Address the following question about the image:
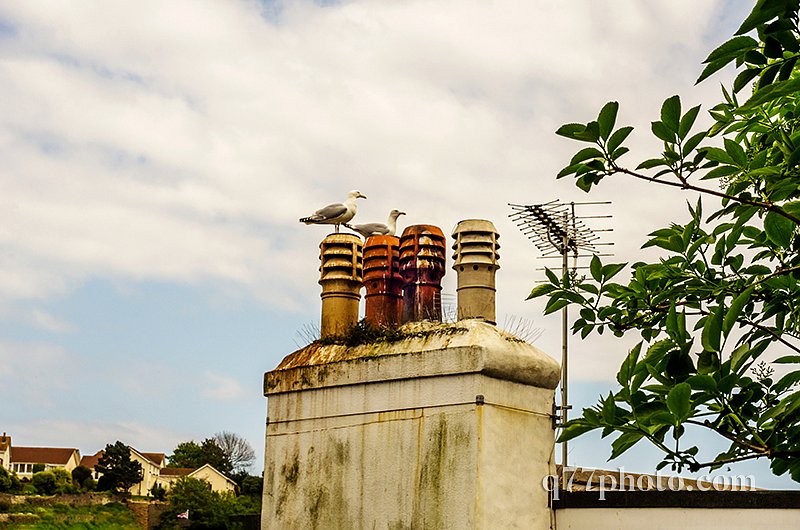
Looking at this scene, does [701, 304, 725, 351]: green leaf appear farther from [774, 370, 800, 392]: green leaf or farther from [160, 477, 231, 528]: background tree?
[160, 477, 231, 528]: background tree

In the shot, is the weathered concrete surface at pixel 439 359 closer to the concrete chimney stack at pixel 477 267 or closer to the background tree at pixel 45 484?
the concrete chimney stack at pixel 477 267

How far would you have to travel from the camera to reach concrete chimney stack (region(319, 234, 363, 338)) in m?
6.25

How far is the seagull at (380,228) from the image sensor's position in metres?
6.62

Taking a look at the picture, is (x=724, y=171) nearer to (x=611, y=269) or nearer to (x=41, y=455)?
(x=611, y=269)

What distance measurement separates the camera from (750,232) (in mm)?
3004

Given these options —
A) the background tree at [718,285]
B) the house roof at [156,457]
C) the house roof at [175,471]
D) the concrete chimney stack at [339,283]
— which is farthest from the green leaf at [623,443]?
the house roof at [156,457]

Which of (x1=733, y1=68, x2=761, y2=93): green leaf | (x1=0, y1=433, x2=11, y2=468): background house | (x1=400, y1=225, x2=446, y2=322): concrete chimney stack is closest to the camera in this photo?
(x1=733, y1=68, x2=761, y2=93): green leaf

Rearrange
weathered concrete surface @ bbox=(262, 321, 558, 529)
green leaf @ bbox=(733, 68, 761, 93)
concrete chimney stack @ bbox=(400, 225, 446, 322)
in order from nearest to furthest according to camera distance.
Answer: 1. green leaf @ bbox=(733, 68, 761, 93)
2. weathered concrete surface @ bbox=(262, 321, 558, 529)
3. concrete chimney stack @ bbox=(400, 225, 446, 322)

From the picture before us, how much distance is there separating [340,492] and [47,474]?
192 ft

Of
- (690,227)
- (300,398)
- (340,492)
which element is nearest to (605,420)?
(690,227)

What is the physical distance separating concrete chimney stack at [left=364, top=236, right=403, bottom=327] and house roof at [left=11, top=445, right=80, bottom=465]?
82726 millimetres

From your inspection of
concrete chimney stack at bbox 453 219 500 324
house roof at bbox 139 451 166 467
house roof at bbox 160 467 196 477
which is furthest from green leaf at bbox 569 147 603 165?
house roof at bbox 139 451 166 467

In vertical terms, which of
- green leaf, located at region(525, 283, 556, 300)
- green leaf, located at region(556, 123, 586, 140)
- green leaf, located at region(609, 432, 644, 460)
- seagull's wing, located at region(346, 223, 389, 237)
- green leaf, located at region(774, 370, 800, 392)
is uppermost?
seagull's wing, located at region(346, 223, 389, 237)

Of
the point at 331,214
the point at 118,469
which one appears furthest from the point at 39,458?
the point at 331,214
